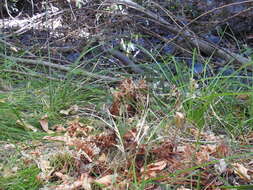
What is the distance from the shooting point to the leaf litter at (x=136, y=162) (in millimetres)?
1488

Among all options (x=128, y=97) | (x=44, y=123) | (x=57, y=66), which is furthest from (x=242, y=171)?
(x=57, y=66)


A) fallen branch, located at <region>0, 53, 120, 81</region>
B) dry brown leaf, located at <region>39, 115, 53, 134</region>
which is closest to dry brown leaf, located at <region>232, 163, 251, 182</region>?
dry brown leaf, located at <region>39, 115, 53, 134</region>

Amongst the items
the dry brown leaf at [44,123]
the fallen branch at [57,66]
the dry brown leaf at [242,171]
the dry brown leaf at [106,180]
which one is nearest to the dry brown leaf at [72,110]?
the dry brown leaf at [44,123]

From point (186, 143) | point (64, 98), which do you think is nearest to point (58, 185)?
point (186, 143)

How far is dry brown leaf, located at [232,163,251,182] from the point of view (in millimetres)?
1473

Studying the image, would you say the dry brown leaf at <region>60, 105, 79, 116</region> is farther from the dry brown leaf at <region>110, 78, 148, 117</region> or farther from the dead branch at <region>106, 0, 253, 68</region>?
the dead branch at <region>106, 0, 253, 68</region>

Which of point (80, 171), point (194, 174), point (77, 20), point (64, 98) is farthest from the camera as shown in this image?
point (77, 20)

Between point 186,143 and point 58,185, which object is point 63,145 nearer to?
point 58,185

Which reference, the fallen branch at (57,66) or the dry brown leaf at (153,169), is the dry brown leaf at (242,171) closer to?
the dry brown leaf at (153,169)

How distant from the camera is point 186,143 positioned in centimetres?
181

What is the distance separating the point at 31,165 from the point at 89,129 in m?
0.49

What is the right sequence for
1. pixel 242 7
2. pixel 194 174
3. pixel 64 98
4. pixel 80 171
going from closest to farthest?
pixel 194 174
pixel 80 171
pixel 64 98
pixel 242 7

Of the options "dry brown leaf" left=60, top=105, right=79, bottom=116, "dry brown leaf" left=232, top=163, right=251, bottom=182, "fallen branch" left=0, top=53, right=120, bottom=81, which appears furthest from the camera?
"fallen branch" left=0, top=53, right=120, bottom=81

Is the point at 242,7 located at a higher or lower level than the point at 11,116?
higher
